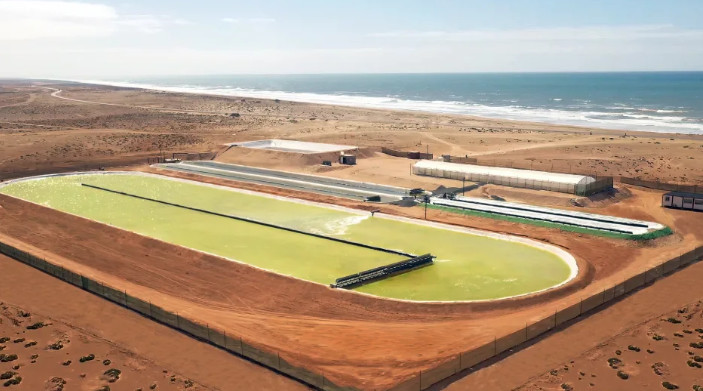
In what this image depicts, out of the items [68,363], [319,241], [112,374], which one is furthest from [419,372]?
[319,241]

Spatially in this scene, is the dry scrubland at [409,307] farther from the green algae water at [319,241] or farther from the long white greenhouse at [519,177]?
the green algae water at [319,241]

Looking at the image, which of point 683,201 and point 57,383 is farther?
point 683,201

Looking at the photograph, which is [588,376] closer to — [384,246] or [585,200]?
[384,246]

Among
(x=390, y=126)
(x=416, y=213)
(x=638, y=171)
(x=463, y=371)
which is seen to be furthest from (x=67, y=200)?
(x=390, y=126)

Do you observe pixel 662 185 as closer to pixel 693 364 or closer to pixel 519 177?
pixel 519 177

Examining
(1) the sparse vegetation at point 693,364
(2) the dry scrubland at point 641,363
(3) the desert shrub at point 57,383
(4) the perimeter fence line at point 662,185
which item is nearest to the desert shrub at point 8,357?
(3) the desert shrub at point 57,383
